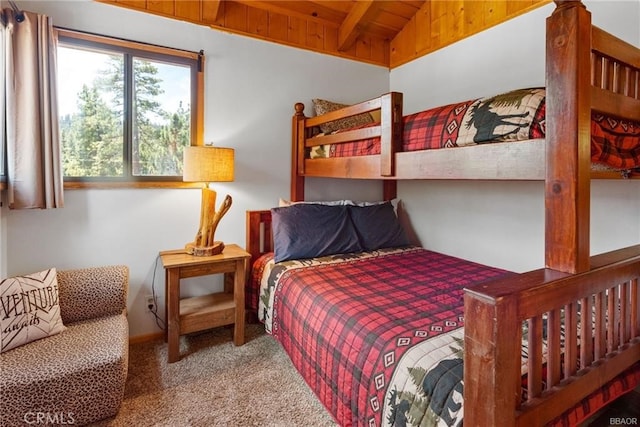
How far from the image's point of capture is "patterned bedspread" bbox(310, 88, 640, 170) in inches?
44.4

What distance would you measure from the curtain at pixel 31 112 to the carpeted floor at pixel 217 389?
3.79ft

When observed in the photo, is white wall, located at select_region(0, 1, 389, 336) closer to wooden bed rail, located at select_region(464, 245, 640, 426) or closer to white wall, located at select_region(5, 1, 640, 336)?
white wall, located at select_region(5, 1, 640, 336)

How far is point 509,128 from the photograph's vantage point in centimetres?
122

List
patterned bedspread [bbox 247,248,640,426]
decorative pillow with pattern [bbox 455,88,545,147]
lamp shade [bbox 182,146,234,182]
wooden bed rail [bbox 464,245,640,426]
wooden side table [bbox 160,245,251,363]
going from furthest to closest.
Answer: lamp shade [bbox 182,146,234,182] → wooden side table [bbox 160,245,251,363] → decorative pillow with pattern [bbox 455,88,545,147] → patterned bedspread [bbox 247,248,640,426] → wooden bed rail [bbox 464,245,640,426]

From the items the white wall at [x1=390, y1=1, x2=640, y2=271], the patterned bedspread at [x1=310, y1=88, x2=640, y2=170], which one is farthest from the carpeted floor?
the white wall at [x1=390, y1=1, x2=640, y2=271]

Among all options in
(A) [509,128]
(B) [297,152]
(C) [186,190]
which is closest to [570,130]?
(A) [509,128]

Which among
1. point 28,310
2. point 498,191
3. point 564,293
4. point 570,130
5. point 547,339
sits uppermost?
point 570,130

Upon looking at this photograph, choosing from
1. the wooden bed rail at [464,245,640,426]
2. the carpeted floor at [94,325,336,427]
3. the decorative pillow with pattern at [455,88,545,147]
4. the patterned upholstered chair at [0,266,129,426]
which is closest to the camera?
the wooden bed rail at [464,245,640,426]

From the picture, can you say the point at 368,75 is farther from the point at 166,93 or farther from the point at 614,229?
the point at 614,229

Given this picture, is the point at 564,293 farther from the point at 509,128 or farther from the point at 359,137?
the point at 359,137

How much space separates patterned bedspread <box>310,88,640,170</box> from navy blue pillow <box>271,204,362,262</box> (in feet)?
3.34

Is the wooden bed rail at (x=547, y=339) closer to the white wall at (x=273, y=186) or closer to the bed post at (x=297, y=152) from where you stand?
the white wall at (x=273, y=186)

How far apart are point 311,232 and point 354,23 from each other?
6.06ft

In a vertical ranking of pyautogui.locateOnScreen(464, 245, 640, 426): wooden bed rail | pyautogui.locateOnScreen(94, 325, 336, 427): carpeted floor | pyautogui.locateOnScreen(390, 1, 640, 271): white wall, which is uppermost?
pyautogui.locateOnScreen(390, 1, 640, 271): white wall
